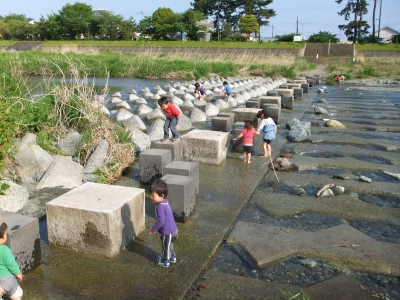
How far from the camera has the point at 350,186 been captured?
20.0 ft

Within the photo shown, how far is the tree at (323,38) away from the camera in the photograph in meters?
55.2

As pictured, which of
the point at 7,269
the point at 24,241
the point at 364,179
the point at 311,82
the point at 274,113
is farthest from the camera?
the point at 311,82

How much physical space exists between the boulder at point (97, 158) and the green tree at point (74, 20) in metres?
62.7

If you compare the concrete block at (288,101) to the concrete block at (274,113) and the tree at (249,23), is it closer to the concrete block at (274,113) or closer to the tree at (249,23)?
the concrete block at (274,113)

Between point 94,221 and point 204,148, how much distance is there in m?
3.52

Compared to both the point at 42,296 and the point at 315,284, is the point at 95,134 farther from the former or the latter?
the point at 315,284

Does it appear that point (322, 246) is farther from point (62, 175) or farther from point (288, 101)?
point (288, 101)

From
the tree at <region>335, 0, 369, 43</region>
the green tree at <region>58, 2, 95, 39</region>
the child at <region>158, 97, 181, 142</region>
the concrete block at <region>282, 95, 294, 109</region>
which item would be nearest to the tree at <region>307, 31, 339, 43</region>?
the tree at <region>335, 0, 369, 43</region>

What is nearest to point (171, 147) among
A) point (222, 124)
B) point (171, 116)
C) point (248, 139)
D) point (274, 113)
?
point (171, 116)

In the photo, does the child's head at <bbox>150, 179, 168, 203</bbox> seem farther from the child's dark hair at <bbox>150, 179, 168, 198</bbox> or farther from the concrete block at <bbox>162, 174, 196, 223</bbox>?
the concrete block at <bbox>162, 174, 196, 223</bbox>

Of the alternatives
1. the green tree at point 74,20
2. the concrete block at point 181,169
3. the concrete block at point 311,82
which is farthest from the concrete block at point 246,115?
the green tree at point 74,20


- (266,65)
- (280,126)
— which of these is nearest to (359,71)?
(266,65)

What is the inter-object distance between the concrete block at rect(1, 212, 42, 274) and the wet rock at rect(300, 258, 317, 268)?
2470mm

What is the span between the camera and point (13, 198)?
195 inches
